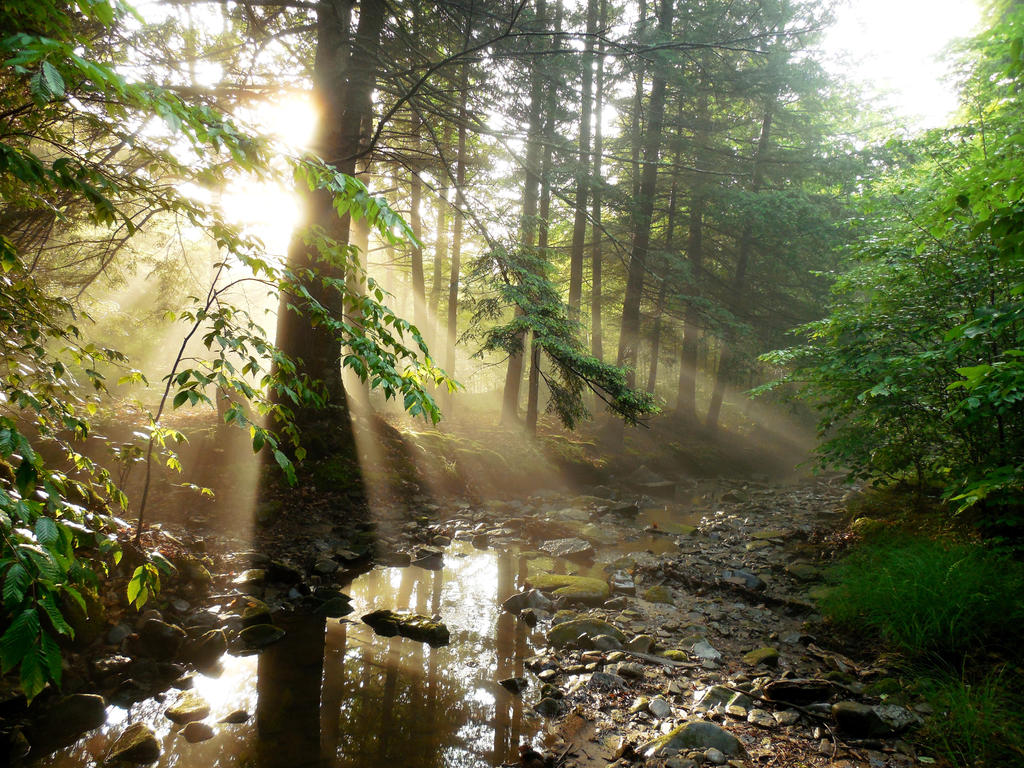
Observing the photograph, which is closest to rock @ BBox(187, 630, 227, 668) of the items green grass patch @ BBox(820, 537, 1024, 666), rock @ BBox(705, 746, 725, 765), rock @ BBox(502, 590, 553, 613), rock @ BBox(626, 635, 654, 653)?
rock @ BBox(502, 590, 553, 613)

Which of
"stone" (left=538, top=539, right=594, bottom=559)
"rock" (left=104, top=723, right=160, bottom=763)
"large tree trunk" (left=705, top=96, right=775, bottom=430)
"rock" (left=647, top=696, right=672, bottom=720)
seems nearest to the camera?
"rock" (left=104, top=723, right=160, bottom=763)

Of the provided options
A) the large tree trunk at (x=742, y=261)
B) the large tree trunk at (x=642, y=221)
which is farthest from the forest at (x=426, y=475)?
the large tree trunk at (x=742, y=261)

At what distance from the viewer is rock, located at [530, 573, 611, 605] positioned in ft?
19.8

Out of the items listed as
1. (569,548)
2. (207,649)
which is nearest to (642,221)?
(569,548)

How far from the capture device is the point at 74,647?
12.6ft

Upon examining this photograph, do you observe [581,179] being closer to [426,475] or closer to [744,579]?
[426,475]

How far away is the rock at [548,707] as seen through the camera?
3760 mm

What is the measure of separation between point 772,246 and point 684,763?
18015 millimetres

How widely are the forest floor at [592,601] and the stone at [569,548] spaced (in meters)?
0.03

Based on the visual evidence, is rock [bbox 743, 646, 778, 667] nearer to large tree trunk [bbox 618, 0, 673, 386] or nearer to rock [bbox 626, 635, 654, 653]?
rock [bbox 626, 635, 654, 653]

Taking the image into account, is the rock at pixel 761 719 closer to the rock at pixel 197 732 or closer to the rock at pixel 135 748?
the rock at pixel 197 732

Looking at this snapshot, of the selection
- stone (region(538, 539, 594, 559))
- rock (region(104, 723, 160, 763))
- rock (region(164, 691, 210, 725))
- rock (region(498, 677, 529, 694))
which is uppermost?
rock (region(104, 723, 160, 763))

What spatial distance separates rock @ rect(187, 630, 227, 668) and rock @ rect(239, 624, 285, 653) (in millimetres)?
163

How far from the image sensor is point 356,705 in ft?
12.2
